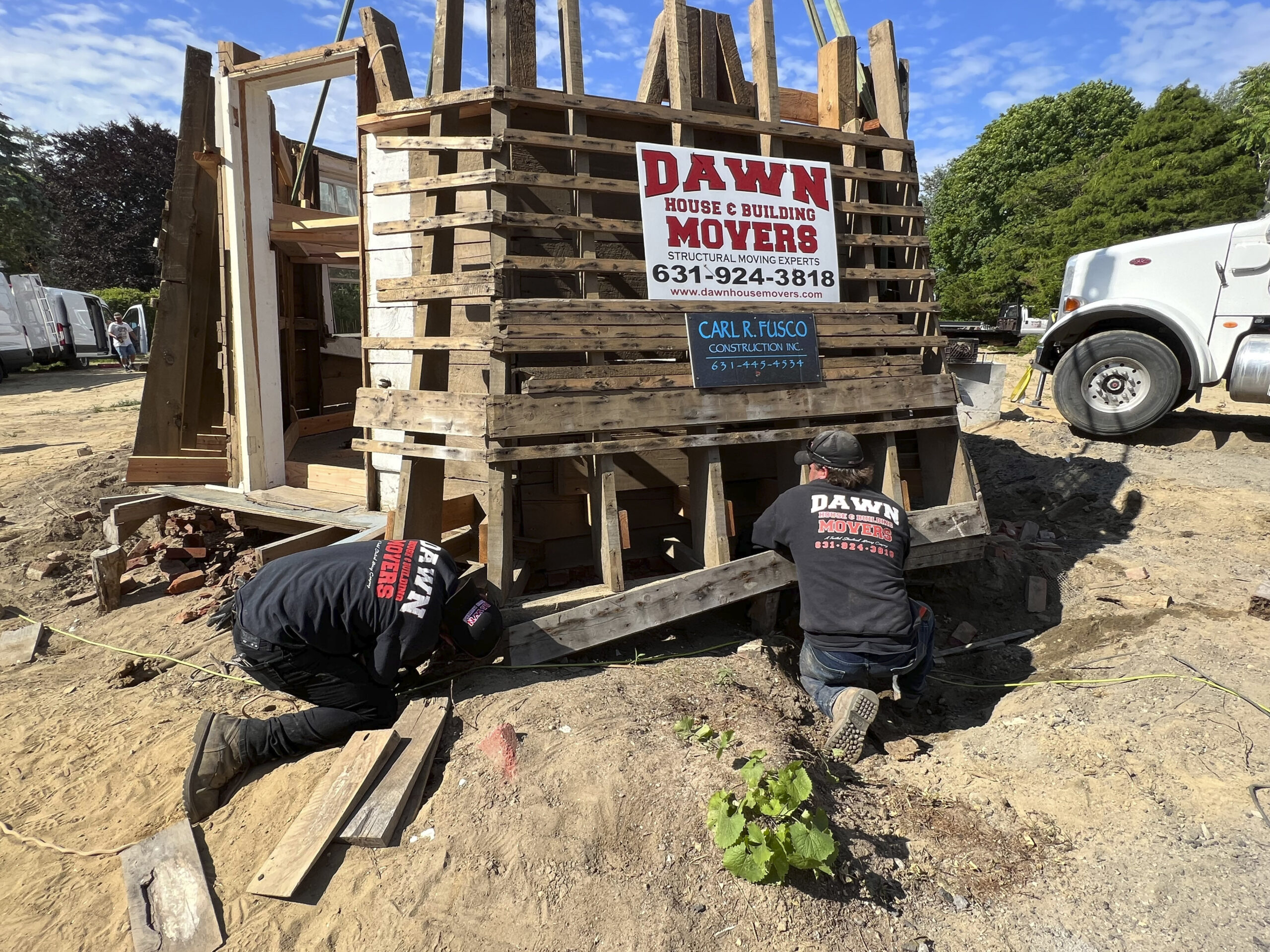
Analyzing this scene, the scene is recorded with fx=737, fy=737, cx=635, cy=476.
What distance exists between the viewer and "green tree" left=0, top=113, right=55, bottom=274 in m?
27.9

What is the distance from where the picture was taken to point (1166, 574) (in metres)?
6.00

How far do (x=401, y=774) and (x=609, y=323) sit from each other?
111 inches

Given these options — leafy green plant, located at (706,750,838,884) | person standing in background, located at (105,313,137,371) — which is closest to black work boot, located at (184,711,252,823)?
leafy green plant, located at (706,750,838,884)

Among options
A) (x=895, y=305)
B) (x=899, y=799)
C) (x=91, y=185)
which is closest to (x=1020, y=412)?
(x=895, y=305)

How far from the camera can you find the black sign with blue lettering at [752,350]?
491 cm

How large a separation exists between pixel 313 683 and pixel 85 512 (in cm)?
578

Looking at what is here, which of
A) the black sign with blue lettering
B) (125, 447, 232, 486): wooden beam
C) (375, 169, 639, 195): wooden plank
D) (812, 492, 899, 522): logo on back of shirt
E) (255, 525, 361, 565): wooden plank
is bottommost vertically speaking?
(255, 525, 361, 565): wooden plank

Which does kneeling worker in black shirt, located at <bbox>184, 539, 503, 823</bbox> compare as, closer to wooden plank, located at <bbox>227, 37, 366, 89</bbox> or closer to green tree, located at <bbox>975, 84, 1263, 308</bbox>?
wooden plank, located at <bbox>227, 37, 366, 89</bbox>

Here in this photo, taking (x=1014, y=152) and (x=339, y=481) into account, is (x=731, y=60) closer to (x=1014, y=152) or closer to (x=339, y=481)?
(x=339, y=481)

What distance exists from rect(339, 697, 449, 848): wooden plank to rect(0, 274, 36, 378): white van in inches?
871

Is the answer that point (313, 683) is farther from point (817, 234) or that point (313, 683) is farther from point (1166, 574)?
point (1166, 574)

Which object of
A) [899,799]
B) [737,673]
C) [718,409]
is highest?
[718,409]

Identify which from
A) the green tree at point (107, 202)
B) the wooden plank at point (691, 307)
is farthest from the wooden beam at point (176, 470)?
the green tree at point (107, 202)

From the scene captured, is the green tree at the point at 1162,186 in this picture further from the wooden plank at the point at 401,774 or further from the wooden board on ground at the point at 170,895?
the wooden board on ground at the point at 170,895
